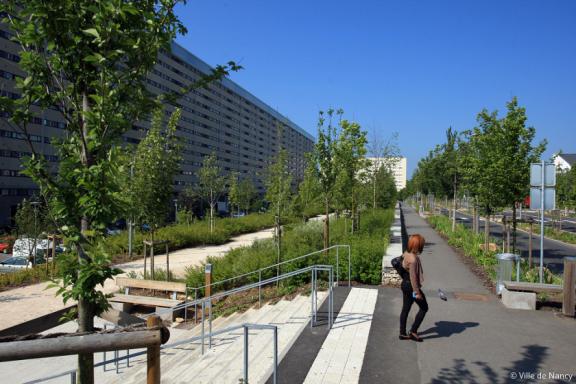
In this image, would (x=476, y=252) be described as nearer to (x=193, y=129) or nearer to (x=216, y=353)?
(x=216, y=353)

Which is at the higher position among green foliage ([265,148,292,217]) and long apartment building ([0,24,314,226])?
long apartment building ([0,24,314,226])

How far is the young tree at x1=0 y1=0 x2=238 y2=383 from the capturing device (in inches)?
112

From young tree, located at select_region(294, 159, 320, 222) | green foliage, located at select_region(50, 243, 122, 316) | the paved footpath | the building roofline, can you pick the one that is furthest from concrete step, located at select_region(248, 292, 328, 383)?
the building roofline

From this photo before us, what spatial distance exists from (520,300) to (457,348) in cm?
295

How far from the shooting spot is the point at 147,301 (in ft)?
36.3

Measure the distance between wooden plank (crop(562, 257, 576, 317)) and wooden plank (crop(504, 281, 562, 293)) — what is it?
199mm

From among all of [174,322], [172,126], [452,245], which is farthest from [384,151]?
[174,322]

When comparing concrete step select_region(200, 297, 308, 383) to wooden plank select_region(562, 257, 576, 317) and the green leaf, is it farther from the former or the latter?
wooden plank select_region(562, 257, 576, 317)

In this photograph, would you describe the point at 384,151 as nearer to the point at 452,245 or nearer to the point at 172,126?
the point at 452,245

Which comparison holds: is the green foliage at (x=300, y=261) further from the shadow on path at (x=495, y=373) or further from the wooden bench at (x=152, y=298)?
the shadow on path at (x=495, y=373)

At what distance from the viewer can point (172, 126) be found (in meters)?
12.2

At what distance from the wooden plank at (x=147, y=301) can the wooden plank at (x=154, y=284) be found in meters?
0.34

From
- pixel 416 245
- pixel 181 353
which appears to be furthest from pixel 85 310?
pixel 181 353

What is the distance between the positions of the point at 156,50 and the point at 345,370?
4.28 m
